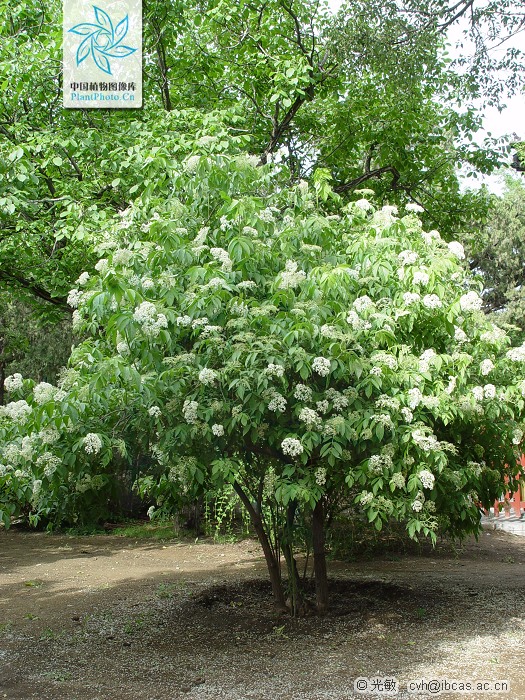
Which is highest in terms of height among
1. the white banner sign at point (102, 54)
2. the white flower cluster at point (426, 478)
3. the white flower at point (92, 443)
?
the white banner sign at point (102, 54)

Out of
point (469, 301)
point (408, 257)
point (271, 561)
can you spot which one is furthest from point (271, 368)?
point (271, 561)

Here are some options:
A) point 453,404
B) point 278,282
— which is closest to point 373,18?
point 278,282

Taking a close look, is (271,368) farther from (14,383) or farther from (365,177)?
(365,177)

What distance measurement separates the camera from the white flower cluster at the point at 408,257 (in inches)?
173

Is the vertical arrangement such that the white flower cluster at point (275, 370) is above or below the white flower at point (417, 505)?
above

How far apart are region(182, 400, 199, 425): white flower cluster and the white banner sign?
545 cm

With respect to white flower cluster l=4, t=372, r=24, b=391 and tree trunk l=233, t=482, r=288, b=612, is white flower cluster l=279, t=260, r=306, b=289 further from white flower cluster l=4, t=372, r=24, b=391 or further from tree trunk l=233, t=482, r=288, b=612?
tree trunk l=233, t=482, r=288, b=612

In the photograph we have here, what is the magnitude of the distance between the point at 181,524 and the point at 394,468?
7.48 m

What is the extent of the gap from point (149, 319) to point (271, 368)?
72cm

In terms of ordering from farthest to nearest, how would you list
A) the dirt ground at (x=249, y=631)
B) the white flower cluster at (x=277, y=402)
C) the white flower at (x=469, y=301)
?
1. the white flower at (x=469, y=301)
2. the dirt ground at (x=249, y=631)
3. the white flower cluster at (x=277, y=402)

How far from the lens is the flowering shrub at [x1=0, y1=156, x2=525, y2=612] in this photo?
13.0 ft

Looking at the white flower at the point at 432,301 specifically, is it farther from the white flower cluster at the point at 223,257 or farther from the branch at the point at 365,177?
the branch at the point at 365,177

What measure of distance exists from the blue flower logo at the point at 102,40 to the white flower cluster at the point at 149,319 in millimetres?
5257

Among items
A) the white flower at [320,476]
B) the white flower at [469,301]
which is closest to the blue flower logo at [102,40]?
the white flower at [469,301]
